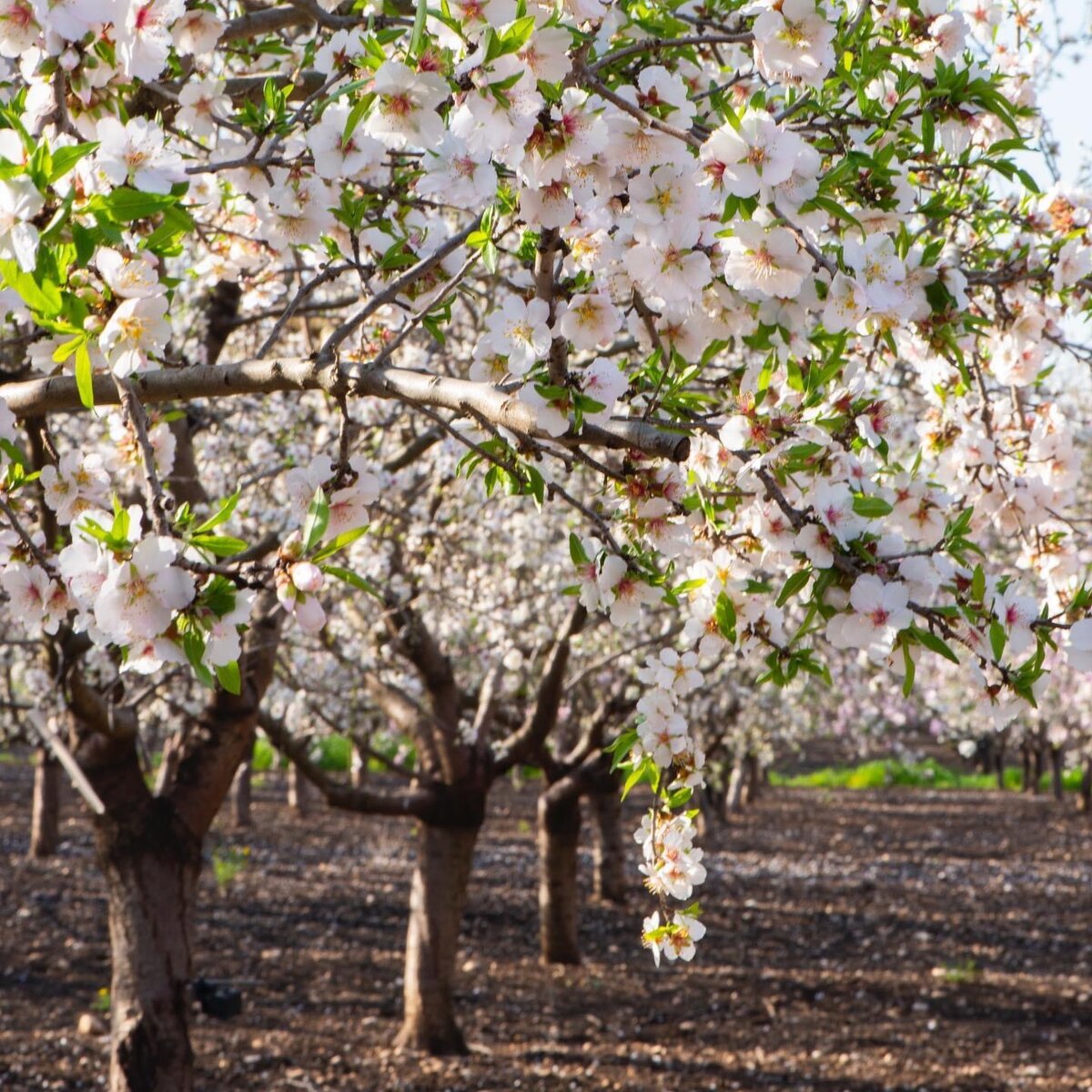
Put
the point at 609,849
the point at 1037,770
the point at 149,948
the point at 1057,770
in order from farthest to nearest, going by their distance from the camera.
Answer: the point at 1037,770 → the point at 1057,770 → the point at 609,849 → the point at 149,948

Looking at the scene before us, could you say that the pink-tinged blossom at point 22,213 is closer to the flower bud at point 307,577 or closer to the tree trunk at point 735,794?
the flower bud at point 307,577

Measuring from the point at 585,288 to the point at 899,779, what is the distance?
102ft

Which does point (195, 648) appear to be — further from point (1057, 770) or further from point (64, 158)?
point (1057, 770)

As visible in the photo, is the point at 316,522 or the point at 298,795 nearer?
the point at 316,522

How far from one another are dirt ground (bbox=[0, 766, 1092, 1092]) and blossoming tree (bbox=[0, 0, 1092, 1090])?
17.1 feet

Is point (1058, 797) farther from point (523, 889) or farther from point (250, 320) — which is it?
point (250, 320)

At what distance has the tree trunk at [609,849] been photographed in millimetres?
12117

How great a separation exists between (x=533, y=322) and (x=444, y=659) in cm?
594

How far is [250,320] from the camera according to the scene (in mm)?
5246

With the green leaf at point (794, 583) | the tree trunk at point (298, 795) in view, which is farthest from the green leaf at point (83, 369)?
the tree trunk at point (298, 795)

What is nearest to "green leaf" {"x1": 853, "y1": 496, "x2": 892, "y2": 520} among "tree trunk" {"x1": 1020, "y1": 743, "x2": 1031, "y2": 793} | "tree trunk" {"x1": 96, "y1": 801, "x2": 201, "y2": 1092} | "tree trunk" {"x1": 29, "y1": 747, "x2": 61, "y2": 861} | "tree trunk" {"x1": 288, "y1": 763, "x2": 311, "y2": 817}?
"tree trunk" {"x1": 96, "y1": 801, "x2": 201, "y2": 1092}

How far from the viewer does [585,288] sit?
245 cm

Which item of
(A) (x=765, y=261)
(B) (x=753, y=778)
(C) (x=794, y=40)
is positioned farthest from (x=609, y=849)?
(B) (x=753, y=778)

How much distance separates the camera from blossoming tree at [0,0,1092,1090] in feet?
5.68
